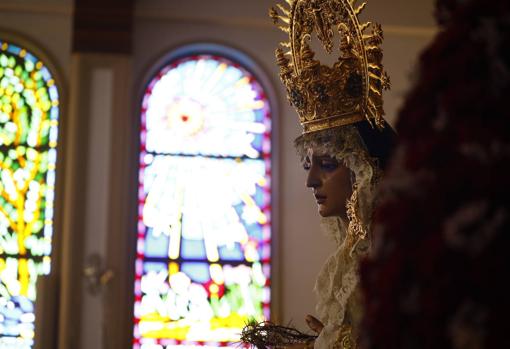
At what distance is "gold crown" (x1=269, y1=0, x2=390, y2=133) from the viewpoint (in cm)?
388

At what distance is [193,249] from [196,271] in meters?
0.20

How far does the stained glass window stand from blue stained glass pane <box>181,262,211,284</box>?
1.18 m

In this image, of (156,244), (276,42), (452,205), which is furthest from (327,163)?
(276,42)

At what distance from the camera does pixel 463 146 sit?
1.35 metres

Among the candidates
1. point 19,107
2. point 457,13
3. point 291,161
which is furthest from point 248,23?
point 457,13

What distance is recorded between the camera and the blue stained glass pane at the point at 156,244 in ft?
26.0

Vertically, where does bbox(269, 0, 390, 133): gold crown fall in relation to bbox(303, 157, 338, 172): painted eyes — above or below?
above

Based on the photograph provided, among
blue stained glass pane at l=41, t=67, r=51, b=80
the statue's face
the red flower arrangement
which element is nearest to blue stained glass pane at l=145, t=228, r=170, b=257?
blue stained glass pane at l=41, t=67, r=51, b=80

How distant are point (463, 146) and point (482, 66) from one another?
0.46 ft

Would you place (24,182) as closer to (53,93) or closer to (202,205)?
(53,93)

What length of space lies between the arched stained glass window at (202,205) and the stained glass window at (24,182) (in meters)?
0.82

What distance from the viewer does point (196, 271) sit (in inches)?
315

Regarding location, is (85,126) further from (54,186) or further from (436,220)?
(436,220)

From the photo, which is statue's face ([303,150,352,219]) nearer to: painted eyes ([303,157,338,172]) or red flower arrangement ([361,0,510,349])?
painted eyes ([303,157,338,172])
